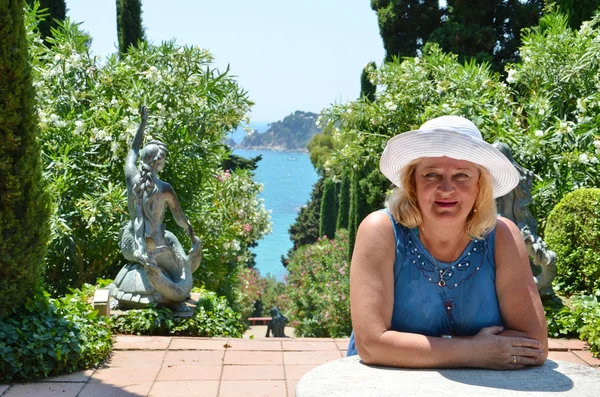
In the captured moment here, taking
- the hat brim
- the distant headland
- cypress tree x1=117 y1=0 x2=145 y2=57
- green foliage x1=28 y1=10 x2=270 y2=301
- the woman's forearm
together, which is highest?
the distant headland

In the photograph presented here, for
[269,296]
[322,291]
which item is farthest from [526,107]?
[269,296]

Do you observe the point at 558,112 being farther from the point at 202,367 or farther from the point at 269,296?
the point at 269,296

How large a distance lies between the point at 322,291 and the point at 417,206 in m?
13.7

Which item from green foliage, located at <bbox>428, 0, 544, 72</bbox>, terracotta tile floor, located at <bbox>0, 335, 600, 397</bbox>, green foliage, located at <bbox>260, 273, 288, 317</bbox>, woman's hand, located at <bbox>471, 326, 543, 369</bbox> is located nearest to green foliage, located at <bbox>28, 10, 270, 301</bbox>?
terracotta tile floor, located at <bbox>0, 335, 600, 397</bbox>

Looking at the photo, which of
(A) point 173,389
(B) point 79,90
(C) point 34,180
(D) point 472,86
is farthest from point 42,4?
(A) point 173,389

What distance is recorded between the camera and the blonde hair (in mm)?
2184

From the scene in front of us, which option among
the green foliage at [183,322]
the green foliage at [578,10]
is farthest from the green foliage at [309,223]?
the green foliage at [183,322]

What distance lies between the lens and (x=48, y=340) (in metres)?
4.62

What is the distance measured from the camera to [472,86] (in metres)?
9.41

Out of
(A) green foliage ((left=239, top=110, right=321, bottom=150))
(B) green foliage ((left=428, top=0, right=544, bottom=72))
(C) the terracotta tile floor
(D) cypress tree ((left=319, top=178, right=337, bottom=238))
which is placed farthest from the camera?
(A) green foliage ((left=239, top=110, right=321, bottom=150))

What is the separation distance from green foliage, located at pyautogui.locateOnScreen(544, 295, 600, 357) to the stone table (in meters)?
3.79

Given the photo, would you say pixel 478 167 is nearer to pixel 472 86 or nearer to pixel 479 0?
pixel 472 86

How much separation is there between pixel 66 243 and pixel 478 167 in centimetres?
655

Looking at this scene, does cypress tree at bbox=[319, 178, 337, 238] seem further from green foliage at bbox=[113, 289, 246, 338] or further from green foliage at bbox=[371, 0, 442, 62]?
green foliage at bbox=[113, 289, 246, 338]
